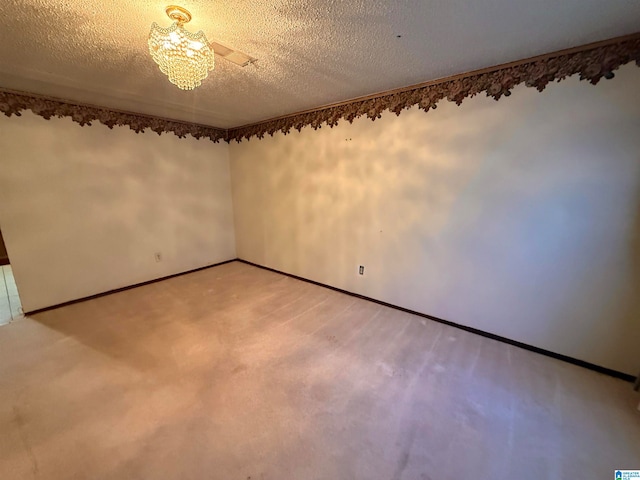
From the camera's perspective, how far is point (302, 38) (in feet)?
5.09

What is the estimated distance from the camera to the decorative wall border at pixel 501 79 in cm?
162

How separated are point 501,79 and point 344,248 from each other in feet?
6.77

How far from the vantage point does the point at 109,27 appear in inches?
56.4

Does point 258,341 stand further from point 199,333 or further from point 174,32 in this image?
point 174,32

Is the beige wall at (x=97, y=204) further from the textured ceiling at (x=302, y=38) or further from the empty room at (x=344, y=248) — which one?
the textured ceiling at (x=302, y=38)

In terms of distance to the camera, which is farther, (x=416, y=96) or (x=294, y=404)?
(x=416, y=96)

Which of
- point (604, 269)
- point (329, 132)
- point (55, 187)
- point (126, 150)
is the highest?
point (329, 132)

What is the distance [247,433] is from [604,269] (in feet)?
8.35

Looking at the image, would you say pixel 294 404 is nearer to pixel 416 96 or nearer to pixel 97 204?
pixel 416 96

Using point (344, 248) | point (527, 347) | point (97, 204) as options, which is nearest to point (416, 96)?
point (344, 248)

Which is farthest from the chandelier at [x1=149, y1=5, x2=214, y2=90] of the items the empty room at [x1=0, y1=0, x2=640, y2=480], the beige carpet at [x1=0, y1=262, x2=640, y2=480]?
the beige carpet at [x1=0, y1=262, x2=640, y2=480]

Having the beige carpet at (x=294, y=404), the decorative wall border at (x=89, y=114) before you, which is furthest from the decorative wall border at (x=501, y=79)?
the beige carpet at (x=294, y=404)

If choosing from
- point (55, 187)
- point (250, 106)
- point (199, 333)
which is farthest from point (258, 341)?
point (55, 187)

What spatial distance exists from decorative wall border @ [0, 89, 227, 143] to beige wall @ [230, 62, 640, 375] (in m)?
1.64
